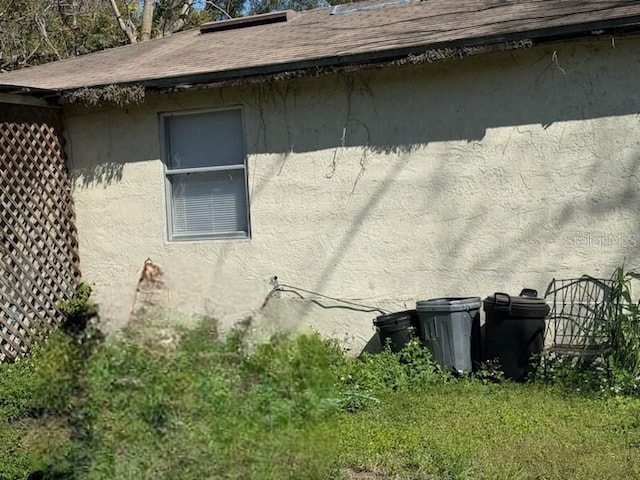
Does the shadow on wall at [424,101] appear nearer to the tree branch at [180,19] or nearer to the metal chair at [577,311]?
the metal chair at [577,311]

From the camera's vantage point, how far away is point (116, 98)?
8.64 m

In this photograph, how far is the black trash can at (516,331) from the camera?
7.13 m

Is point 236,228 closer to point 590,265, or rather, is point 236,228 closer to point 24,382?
point 24,382

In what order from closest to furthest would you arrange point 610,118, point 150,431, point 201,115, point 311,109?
point 150,431
point 610,118
point 311,109
point 201,115

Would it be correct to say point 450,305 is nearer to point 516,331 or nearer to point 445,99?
point 516,331

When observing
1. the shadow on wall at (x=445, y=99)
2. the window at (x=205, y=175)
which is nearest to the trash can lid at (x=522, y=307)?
the shadow on wall at (x=445, y=99)

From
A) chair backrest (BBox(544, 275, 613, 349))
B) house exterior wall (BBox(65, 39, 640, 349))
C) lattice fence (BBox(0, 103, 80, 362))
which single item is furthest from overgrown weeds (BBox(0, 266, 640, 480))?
lattice fence (BBox(0, 103, 80, 362))

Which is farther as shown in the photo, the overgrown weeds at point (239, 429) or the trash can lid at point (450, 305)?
the trash can lid at point (450, 305)

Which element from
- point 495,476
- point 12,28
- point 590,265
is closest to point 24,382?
point 495,476

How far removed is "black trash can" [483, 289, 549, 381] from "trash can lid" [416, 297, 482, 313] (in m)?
0.21

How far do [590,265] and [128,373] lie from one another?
16.4 ft

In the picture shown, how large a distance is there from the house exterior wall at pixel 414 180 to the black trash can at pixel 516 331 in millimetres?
545

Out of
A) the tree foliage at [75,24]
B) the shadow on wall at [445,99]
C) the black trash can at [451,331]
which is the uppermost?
the tree foliage at [75,24]

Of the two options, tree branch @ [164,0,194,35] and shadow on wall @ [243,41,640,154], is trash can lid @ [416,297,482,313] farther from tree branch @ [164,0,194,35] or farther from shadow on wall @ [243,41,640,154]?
tree branch @ [164,0,194,35]
